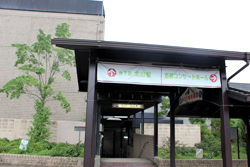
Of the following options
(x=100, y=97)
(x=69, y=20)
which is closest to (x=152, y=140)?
(x=100, y=97)

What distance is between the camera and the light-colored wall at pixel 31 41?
2059 cm

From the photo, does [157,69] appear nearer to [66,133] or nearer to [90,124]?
[90,124]

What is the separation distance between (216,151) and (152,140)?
4572 mm

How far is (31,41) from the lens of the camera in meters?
21.8

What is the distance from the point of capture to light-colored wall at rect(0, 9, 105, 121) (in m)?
20.6

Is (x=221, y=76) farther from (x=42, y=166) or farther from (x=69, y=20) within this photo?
(x=69, y=20)

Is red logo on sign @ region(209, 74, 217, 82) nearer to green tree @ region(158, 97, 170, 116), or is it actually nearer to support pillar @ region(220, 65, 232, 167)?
support pillar @ region(220, 65, 232, 167)

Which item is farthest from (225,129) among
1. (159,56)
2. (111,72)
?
(111,72)

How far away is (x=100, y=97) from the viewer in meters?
12.4

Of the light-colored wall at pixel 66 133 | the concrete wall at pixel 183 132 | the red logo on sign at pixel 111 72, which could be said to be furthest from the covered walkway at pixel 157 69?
the concrete wall at pixel 183 132

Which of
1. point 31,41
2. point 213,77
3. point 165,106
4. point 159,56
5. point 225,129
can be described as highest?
point 31,41

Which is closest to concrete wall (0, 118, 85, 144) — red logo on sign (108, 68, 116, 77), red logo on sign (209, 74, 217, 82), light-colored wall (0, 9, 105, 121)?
light-colored wall (0, 9, 105, 121)

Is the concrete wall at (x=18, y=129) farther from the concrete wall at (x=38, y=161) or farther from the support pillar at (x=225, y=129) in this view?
the support pillar at (x=225, y=129)

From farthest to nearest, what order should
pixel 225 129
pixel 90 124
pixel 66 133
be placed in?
pixel 66 133, pixel 225 129, pixel 90 124
